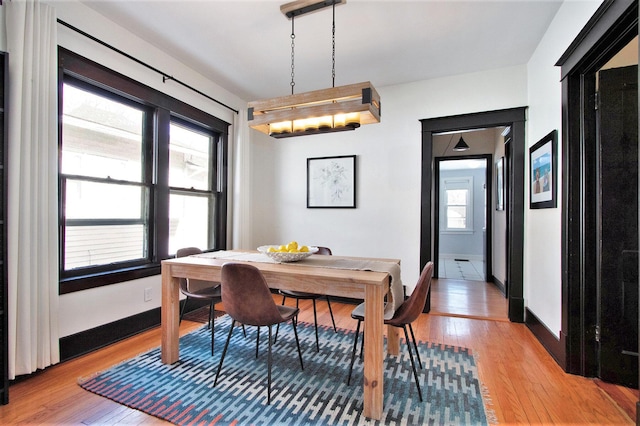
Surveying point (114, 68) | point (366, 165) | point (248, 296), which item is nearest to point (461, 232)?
point (366, 165)

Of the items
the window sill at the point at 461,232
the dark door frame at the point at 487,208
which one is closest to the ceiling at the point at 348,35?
the dark door frame at the point at 487,208

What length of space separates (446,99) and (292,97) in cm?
234

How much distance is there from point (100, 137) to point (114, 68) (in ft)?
2.00

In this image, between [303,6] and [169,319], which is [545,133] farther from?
[169,319]

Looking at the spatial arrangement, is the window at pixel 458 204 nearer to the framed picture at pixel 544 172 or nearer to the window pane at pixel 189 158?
the framed picture at pixel 544 172

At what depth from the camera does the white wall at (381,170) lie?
3520mm

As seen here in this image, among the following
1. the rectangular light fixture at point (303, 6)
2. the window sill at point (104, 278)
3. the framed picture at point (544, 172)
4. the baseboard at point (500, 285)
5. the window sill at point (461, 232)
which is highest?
the rectangular light fixture at point (303, 6)

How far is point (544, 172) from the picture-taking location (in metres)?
2.73

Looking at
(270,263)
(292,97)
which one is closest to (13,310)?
(270,263)

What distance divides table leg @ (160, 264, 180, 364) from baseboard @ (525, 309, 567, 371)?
9.49 ft

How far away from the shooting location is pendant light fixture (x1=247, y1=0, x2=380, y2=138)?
194 centimetres

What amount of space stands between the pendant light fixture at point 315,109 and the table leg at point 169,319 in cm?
136

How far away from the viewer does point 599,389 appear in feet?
6.63

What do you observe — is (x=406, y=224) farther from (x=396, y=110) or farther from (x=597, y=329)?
(x=597, y=329)
